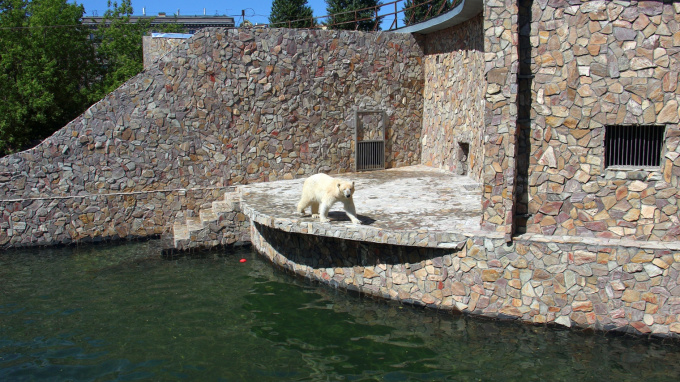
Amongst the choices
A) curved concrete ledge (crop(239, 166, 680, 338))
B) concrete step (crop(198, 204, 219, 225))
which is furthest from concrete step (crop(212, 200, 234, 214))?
curved concrete ledge (crop(239, 166, 680, 338))

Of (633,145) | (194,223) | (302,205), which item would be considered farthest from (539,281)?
(194,223)

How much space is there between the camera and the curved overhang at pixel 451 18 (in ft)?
45.8

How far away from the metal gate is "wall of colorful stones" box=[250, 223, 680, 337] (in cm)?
758

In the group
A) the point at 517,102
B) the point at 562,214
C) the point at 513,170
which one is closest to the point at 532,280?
the point at 562,214

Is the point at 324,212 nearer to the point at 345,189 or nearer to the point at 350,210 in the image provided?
the point at 350,210

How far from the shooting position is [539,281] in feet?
30.7

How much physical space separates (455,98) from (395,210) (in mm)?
5969

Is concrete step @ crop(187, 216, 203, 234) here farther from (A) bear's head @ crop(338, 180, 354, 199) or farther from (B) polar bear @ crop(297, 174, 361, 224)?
(A) bear's head @ crop(338, 180, 354, 199)

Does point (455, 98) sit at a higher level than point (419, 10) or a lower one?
lower

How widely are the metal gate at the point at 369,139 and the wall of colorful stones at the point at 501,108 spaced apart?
860 cm

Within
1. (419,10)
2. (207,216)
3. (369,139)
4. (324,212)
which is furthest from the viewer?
(419,10)

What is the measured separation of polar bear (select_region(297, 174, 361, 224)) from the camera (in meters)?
10.6

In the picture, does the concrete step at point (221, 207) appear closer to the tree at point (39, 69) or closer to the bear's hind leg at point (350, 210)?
the bear's hind leg at point (350, 210)

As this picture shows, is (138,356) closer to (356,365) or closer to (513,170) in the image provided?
(356,365)
